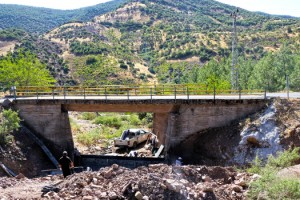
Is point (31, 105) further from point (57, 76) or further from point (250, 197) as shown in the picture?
point (57, 76)

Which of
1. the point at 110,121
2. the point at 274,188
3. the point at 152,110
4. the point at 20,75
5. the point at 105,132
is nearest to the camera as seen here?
the point at 274,188

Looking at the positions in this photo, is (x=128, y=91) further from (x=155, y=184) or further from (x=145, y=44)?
(x=145, y=44)

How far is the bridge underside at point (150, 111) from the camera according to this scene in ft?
80.0

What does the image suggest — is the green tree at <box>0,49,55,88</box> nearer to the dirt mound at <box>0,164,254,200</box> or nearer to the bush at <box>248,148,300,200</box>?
the dirt mound at <box>0,164,254,200</box>

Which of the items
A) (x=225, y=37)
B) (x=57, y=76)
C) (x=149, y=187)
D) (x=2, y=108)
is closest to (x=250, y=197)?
(x=149, y=187)

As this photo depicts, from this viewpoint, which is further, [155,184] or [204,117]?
[204,117]

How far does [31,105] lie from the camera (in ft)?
84.1

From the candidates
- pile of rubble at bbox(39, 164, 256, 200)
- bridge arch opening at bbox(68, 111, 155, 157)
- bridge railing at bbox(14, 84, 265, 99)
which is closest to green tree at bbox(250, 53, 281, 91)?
bridge railing at bbox(14, 84, 265, 99)

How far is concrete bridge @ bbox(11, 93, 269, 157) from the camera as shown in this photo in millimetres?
24375

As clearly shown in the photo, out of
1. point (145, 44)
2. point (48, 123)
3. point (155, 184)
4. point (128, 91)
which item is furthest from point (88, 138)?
point (145, 44)

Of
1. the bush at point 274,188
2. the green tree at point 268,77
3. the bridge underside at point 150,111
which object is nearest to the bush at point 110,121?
the bridge underside at point 150,111

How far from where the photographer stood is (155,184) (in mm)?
12180

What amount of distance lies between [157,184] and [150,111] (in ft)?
45.3

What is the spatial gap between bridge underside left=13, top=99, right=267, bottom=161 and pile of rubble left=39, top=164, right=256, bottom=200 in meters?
9.48
